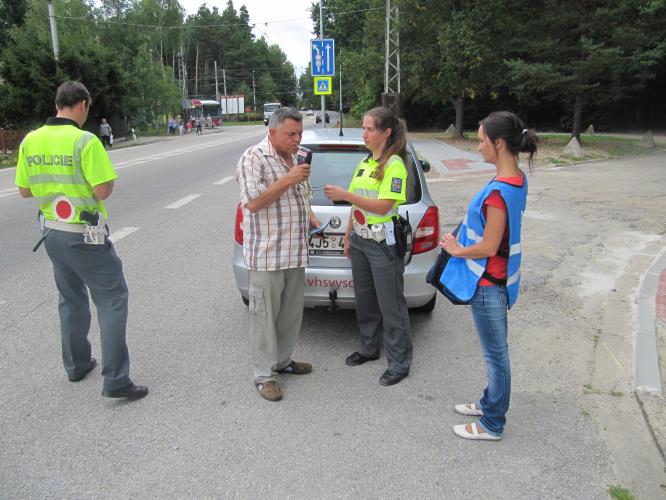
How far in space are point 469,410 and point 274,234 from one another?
1560 millimetres

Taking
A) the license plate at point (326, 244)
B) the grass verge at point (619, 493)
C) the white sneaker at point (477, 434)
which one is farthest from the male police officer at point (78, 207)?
the grass verge at point (619, 493)

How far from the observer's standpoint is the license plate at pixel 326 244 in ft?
13.6

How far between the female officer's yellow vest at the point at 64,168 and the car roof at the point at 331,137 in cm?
193

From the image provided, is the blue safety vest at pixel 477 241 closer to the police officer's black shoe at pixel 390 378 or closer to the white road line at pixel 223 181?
the police officer's black shoe at pixel 390 378

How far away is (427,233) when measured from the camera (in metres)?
4.24

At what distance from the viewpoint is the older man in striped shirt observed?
10.5 feet

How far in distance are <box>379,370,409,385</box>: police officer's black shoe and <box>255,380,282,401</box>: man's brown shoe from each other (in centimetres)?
68

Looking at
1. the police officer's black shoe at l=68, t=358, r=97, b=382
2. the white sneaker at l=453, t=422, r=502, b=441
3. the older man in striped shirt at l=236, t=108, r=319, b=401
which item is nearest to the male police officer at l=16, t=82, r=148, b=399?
the police officer's black shoe at l=68, t=358, r=97, b=382

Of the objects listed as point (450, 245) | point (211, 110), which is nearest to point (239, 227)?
point (450, 245)

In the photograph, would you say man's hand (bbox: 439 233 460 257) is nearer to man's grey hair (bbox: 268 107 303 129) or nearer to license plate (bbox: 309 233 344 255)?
man's grey hair (bbox: 268 107 303 129)

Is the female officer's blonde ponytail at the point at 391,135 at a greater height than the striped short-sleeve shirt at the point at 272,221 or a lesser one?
greater

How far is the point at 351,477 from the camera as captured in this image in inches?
108

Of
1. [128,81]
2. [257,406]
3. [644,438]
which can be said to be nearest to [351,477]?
[257,406]

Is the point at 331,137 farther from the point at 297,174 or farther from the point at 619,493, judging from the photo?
the point at 619,493
